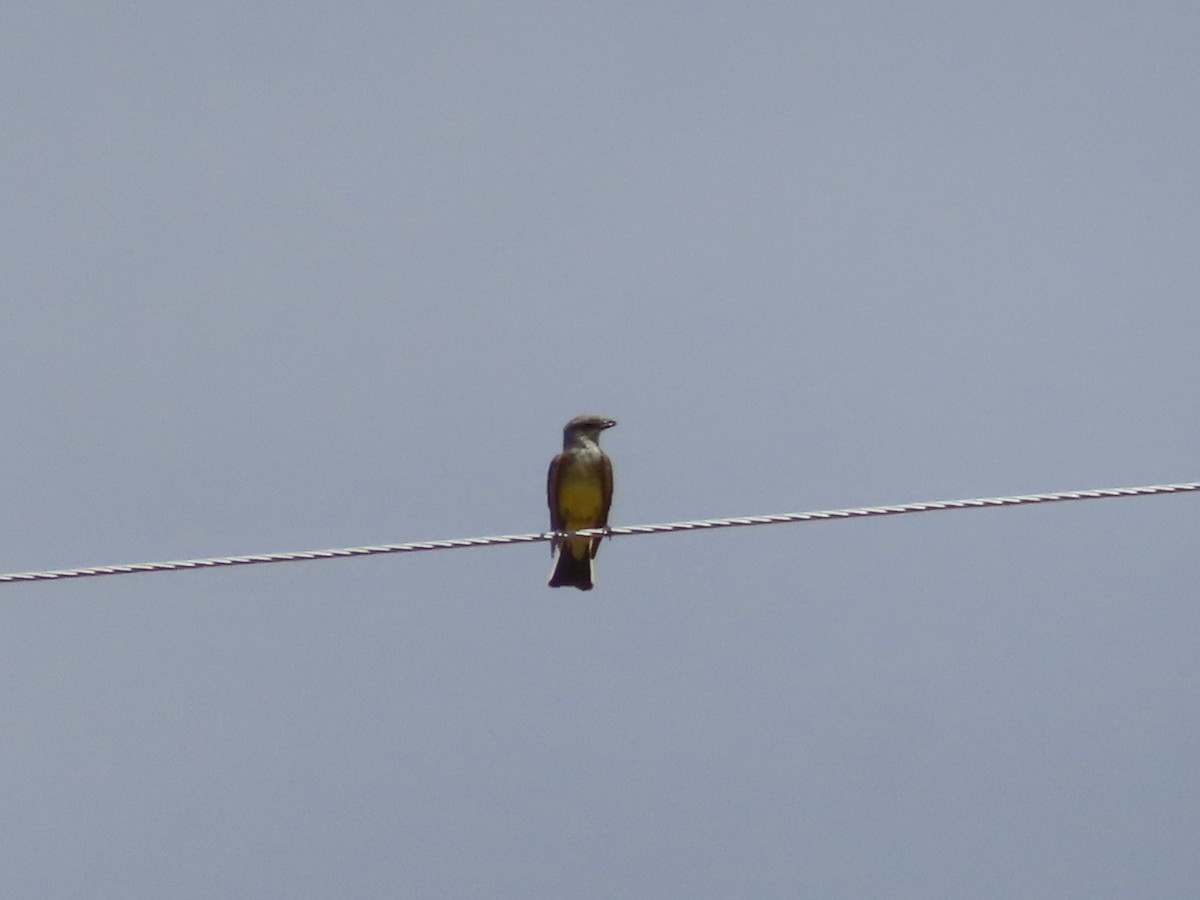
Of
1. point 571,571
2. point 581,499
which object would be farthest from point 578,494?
point 571,571

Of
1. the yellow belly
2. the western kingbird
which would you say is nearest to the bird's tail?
the western kingbird

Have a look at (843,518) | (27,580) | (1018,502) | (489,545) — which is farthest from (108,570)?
(1018,502)

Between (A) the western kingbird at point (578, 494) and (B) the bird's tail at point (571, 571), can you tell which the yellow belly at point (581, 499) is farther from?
(B) the bird's tail at point (571, 571)

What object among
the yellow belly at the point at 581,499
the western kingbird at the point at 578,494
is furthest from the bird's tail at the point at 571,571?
the yellow belly at the point at 581,499

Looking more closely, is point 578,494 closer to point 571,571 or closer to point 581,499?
point 581,499

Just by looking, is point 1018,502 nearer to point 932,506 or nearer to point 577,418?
point 932,506

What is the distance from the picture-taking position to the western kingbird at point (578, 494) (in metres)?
11.7

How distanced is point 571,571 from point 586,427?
0.89 metres

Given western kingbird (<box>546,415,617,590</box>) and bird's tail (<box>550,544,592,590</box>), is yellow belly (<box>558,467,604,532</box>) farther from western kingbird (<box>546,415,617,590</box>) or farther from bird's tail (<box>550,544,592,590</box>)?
bird's tail (<box>550,544,592,590</box>)

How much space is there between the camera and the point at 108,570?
310 inches

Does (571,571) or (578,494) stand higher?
(578,494)

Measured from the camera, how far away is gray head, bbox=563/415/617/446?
1220cm

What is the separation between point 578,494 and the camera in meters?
12.0

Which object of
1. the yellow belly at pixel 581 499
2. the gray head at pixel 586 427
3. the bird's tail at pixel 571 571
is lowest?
the bird's tail at pixel 571 571
